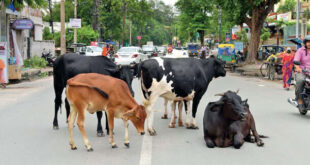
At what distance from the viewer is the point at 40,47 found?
3731 cm

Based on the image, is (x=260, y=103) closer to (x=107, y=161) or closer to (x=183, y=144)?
(x=183, y=144)

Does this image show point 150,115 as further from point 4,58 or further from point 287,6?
point 287,6

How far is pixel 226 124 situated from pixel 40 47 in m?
32.8

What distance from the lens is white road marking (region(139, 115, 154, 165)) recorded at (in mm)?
5992

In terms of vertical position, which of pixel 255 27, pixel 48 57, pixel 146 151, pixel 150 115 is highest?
pixel 255 27

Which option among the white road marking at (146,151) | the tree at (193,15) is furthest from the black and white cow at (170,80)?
the tree at (193,15)

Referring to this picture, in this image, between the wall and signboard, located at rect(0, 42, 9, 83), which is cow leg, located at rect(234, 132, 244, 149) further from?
the wall

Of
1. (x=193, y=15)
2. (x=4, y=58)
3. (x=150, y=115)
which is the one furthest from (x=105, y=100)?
(x=193, y=15)

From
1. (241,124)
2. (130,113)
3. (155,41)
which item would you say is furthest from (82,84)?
(155,41)

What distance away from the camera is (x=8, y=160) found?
6133mm

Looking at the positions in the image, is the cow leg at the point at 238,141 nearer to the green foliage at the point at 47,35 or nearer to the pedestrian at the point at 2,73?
the pedestrian at the point at 2,73

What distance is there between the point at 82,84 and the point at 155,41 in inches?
4857

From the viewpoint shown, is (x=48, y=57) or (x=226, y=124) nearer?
(x=226, y=124)

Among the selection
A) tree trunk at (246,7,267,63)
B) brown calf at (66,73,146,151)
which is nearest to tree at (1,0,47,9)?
brown calf at (66,73,146,151)
